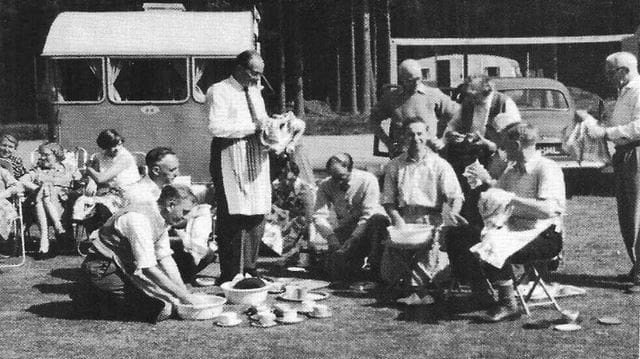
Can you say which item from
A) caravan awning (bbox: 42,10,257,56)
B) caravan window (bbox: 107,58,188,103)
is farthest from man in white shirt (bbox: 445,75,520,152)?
caravan window (bbox: 107,58,188,103)

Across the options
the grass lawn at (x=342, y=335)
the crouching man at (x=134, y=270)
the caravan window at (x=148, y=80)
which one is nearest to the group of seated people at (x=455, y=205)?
the grass lawn at (x=342, y=335)

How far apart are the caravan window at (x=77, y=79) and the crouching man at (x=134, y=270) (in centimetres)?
600

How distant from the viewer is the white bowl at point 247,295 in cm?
686

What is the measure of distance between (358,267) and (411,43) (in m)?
11.8

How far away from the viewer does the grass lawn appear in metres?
5.63

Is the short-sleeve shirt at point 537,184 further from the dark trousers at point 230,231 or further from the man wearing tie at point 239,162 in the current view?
the dark trousers at point 230,231

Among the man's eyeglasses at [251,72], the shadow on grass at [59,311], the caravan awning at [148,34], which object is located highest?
the caravan awning at [148,34]

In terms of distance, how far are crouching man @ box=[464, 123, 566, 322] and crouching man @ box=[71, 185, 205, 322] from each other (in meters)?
2.12

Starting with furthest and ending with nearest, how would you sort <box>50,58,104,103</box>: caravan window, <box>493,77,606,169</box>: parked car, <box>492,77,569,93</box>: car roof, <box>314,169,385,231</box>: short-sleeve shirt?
<box>492,77,569,93</box>: car roof < <box>493,77,606,169</box>: parked car < <box>50,58,104,103</box>: caravan window < <box>314,169,385,231</box>: short-sleeve shirt

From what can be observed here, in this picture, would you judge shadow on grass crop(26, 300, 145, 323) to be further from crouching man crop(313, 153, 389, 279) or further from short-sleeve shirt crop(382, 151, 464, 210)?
short-sleeve shirt crop(382, 151, 464, 210)

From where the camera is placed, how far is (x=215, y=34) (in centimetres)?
1247

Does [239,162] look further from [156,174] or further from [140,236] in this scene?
[140,236]

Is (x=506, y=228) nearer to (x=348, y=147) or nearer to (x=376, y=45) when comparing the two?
(x=348, y=147)

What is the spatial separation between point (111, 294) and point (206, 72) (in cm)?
636
